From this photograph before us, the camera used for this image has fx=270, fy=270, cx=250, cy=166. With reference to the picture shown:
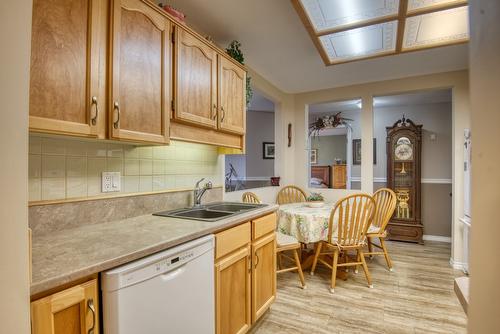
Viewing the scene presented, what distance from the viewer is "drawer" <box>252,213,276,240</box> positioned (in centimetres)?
191

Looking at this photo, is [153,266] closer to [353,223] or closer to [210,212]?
[210,212]

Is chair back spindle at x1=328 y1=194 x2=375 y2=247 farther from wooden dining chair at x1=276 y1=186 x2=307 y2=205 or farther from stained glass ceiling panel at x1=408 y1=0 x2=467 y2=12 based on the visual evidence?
stained glass ceiling panel at x1=408 y1=0 x2=467 y2=12

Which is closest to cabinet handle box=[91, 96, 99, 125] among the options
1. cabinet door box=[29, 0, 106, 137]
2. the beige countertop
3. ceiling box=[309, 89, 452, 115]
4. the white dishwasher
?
cabinet door box=[29, 0, 106, 137]

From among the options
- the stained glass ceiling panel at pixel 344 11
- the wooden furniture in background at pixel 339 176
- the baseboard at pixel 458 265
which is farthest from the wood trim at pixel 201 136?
the wooden furniture in background at pixel 339 176

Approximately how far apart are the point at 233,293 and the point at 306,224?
4.17 feet

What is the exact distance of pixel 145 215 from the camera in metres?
1.76

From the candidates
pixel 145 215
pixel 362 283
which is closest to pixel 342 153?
pixel 362 283

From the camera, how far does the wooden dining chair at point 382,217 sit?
3.09 metres

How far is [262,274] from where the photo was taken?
6.69 feet

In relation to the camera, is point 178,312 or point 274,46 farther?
point 274,46
